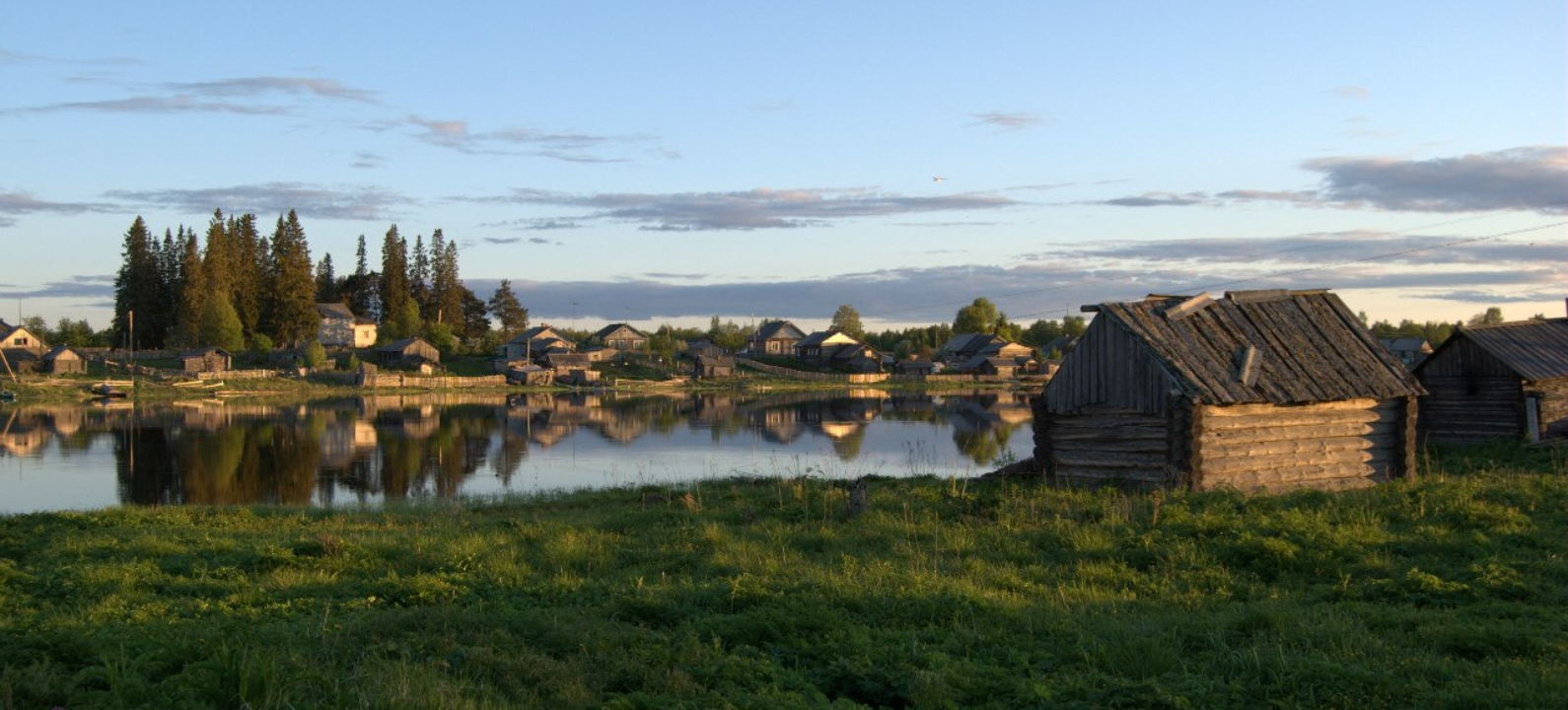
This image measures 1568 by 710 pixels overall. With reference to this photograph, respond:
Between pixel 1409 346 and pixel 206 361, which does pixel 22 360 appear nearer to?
pixel 206 361

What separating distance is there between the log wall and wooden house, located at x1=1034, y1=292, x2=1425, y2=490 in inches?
1.1

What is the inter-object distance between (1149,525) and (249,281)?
10436cm

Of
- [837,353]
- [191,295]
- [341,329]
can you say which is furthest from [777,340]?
[191,295]

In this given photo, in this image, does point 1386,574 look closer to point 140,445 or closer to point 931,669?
point 931,669

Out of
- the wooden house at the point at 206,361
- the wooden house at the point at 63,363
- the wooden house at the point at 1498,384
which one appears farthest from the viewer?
the wooden house at the point at 206,361

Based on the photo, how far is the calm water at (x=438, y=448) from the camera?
106ft

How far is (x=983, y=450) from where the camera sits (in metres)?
41.8

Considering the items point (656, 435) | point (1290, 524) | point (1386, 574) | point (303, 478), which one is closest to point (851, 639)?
point (1386, 574)

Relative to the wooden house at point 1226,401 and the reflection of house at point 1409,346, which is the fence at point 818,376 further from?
the wooden house at point 1226,401

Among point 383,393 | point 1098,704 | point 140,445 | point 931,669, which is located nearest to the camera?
point 1098,704

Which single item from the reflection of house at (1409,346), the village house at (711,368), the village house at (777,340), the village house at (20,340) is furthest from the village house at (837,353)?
the village house at (20,340)

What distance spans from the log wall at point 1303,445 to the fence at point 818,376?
105 metres

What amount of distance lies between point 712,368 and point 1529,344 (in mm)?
97164

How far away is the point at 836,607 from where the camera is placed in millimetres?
10836
